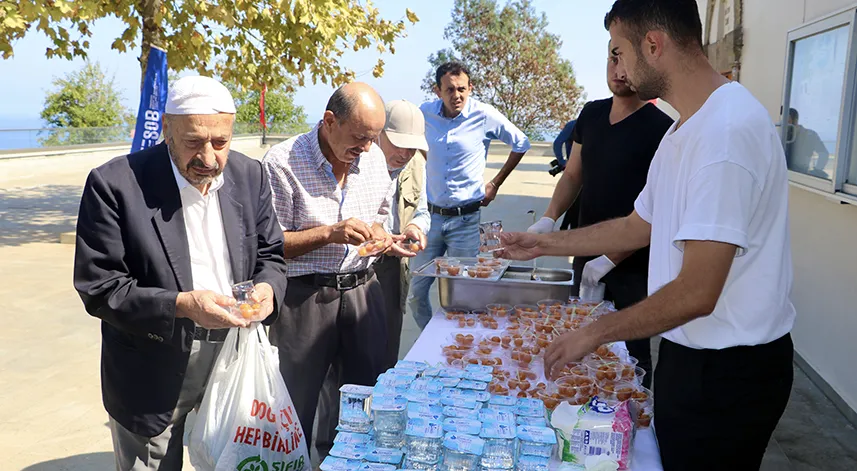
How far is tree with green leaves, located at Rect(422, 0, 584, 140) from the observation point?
29.3 meters

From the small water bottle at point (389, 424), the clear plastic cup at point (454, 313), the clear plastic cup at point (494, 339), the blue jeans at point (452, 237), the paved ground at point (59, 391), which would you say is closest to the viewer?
the small water bottle at point (389, 424)

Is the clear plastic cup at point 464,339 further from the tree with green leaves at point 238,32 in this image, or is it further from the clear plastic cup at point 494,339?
the tree with green leaves at point 238,32

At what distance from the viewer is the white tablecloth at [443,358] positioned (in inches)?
71.4

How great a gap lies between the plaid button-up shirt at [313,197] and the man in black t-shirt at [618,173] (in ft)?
2.77

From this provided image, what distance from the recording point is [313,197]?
278cm

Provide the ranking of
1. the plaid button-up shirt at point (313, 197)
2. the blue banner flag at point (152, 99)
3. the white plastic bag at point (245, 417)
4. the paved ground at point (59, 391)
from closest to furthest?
the white plastic bag at point (245, 417)
the plaid button-up shirt at point (313, 197)
the paved ground at point (59, 391)
the blue banner flag at point (152, 99)

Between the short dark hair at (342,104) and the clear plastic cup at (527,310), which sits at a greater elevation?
the short dark hair at (342,104)

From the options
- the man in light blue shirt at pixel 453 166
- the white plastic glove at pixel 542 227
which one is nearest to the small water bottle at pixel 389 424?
the white plastic glove at pixel 542 227

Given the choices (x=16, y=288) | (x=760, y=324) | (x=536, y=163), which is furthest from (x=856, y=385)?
(x=536, y=163)

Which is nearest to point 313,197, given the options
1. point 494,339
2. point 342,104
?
point 342,104

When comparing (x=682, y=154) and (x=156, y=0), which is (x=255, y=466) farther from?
(x=156, y=0)

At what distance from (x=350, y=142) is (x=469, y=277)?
816 mm

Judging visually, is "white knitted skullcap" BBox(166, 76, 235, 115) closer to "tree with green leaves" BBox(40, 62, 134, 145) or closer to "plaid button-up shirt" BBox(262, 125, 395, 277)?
"plaid button-up shirt" BBox(262, 125, 395, 277)

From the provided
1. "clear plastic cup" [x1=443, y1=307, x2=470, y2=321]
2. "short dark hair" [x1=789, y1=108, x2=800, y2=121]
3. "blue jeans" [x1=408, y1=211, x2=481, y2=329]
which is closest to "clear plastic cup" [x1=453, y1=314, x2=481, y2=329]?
"clear plastic cup" [x1=443, y1=307, x2=470, y2=321]
